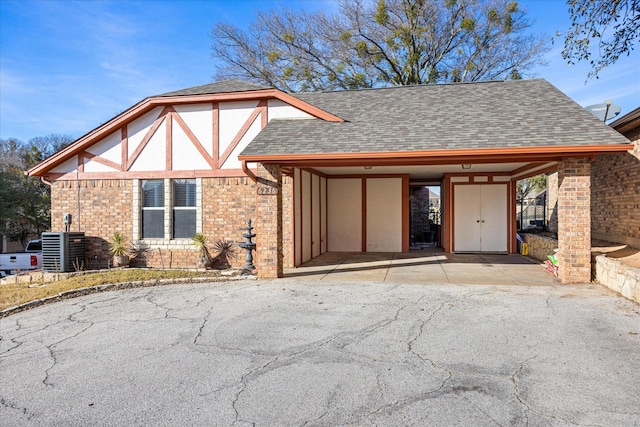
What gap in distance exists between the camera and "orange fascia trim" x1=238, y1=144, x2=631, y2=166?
Result: 701 cm

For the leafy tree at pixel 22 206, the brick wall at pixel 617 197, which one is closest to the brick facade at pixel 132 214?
the brick wall at pixel 617 197

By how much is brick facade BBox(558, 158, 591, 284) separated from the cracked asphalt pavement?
2.57 ft

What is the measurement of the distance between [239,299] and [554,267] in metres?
6.60

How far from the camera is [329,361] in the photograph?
4152 mm

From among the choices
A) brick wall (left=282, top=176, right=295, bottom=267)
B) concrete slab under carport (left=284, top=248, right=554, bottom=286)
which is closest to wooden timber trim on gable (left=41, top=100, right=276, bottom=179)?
brick wall (left=282, top=176, right=295, bottom=267)

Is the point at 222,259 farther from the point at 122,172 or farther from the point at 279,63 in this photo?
the point at 279,63

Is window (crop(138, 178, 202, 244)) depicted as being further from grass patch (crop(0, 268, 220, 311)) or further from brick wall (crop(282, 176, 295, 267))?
brick wall (crop(282, 176, 295, 267))

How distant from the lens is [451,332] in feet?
16.4

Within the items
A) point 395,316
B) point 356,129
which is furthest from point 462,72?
point 395,316

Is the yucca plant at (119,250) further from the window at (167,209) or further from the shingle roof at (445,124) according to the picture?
the shingle roof at (445,124)

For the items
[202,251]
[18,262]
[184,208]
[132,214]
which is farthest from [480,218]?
[18,262]

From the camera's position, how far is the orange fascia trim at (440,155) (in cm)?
701

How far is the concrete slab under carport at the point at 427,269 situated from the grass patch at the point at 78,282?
2.57 metres

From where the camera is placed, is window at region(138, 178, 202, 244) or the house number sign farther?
window at region(138, 178, 202, 244)
